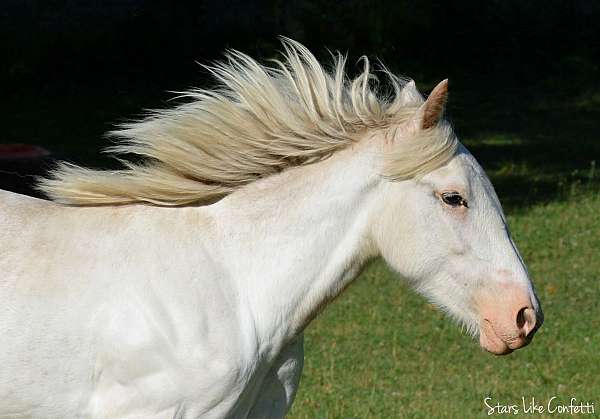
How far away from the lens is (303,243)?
3.71 metres

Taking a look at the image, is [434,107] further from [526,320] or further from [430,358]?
[430,358]

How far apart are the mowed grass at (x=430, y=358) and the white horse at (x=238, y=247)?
1648 millimetres

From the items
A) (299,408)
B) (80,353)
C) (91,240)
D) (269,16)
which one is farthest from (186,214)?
(269,16)

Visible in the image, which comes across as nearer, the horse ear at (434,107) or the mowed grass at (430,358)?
the horse ear at (434,107)

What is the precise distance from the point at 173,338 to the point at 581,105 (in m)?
15.0

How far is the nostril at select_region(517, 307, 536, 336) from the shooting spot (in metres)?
3.62

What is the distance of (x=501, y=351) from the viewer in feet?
12.1

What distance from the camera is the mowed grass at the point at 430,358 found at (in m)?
6.21

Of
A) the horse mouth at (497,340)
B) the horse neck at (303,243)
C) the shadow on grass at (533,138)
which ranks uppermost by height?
the horse neck at (303,243)

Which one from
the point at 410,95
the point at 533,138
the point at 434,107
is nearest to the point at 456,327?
the point at 410,95

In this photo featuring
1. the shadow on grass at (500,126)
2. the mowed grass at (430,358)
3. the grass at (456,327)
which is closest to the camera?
the mowed grass at (430,358)

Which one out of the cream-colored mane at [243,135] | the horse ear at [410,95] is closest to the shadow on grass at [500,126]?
the horse ear at [410,95]

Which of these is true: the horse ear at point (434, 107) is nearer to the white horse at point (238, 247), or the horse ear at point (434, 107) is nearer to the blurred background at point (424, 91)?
the white horse at point (238, 247)

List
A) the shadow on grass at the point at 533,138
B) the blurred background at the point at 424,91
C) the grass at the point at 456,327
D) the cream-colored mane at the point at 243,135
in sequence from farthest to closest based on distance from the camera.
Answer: the shadow on grass at the point at 533,138 → the blurred background at the point at 424,91 → the grass at the point at 456,327 → the cream-colored mane at the point at 243,135
